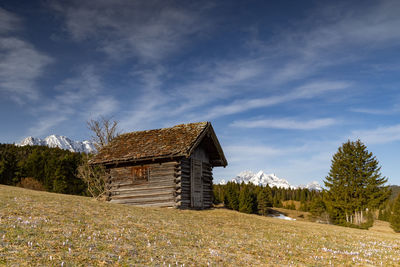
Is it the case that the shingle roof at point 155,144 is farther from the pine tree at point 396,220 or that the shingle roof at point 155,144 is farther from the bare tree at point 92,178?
the pine tree at point 396,220

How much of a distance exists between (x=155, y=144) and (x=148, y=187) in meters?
3.95

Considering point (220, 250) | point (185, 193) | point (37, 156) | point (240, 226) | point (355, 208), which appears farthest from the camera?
point (37, 156)

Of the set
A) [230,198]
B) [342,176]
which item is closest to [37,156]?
[230,198]

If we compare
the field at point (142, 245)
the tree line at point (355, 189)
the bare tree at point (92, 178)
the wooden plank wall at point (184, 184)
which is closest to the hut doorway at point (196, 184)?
the wooden plank wall at point (184, 184)

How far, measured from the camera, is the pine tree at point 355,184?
155 feet

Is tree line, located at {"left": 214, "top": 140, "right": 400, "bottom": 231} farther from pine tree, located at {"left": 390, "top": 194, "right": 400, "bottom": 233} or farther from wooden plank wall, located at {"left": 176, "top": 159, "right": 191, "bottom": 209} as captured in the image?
wooden plank wall, located at {"left": 176, "top": 159, "right": 191, "bottom": 209}

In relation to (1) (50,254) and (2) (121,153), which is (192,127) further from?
(1) (50,254)

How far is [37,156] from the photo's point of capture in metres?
89.2

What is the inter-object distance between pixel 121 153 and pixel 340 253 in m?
20.0

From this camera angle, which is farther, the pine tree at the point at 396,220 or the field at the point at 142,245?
the pine tree at the point at 396,220

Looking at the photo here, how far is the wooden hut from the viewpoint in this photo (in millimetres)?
25641

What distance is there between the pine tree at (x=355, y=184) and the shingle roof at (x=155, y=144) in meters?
28.1

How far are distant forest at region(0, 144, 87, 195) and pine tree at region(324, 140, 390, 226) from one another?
57.0m

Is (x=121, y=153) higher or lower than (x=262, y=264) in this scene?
higher
